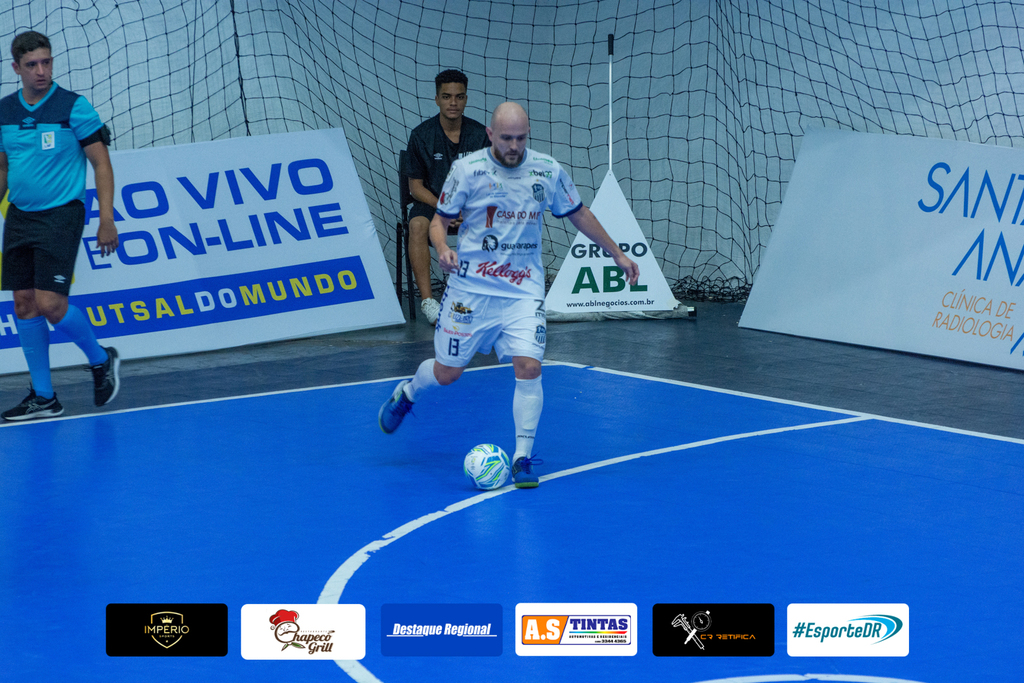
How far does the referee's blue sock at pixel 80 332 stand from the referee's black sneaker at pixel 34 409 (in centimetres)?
35

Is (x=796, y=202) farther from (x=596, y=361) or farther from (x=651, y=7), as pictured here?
(x=651, y=7)

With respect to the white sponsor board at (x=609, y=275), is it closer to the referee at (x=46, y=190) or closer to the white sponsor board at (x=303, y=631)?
the referee at (x=46, y=190)

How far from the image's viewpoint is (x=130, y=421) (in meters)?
6.67

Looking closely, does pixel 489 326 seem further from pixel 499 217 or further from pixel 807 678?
pixel 807 678

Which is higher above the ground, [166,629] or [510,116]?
[510,116]

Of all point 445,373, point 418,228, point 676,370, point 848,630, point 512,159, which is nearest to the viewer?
point 848,630

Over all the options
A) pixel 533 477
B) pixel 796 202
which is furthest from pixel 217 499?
pixel 796 202

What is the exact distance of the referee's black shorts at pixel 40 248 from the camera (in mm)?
6594

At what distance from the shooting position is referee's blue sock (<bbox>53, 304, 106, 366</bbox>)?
6738 mm

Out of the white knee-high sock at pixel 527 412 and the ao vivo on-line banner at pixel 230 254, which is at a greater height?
the ao vivo on-line banner at pixel 230 254

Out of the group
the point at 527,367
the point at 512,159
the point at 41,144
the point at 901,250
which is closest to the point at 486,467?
the point at 527,367

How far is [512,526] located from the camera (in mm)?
4590

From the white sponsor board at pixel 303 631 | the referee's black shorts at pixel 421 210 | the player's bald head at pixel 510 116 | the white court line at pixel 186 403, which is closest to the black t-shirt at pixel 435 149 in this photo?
the referee's black shorts at pixel 421 210

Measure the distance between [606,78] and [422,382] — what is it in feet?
25.1
